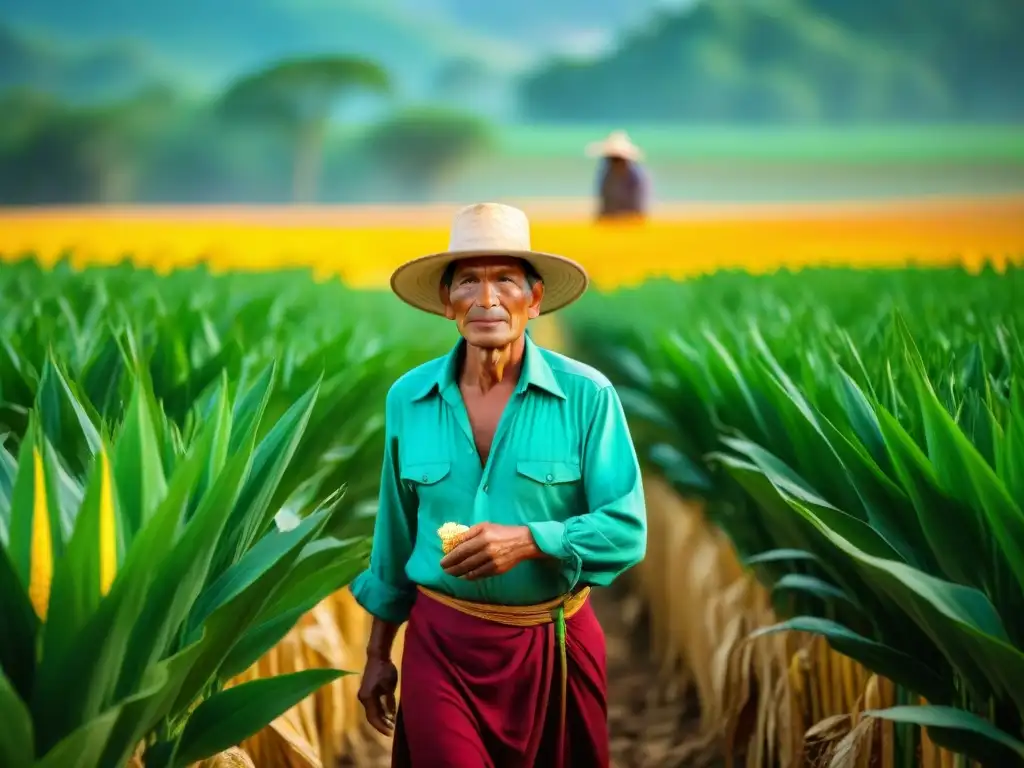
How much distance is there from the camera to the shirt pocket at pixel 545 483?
1402 mm

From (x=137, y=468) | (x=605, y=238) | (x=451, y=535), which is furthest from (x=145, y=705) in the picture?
(x=605, y=238)

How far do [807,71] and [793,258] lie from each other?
4.83m

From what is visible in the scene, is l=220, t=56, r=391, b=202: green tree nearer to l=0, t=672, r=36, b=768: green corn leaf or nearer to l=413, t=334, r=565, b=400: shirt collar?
l=413, t=334, r=565, b=400: shirt collar

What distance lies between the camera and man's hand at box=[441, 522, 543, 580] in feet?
4.29

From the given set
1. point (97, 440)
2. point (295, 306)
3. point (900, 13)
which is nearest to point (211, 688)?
point (97, 440)

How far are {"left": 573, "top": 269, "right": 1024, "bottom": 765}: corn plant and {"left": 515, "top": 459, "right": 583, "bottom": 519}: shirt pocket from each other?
25 cm

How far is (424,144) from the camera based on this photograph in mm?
14219

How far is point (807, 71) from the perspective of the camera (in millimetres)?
13984

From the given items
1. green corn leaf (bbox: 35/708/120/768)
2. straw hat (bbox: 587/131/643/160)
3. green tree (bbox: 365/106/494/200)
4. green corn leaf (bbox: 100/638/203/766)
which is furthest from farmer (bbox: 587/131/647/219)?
green corn leaf (bbox: 35/708/120/768)

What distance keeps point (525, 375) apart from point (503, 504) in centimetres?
15

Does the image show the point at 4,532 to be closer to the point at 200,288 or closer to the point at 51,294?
the point at 51,294

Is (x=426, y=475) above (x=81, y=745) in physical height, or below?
above

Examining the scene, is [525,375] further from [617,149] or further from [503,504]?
[617,149]

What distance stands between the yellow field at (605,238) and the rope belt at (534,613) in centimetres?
764
